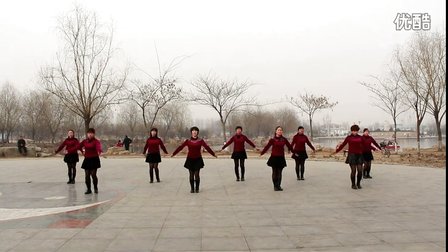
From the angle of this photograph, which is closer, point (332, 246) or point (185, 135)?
point (332, 246)

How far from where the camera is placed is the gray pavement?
5.03 metres

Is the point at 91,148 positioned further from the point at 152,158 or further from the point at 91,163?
the point at 152,158

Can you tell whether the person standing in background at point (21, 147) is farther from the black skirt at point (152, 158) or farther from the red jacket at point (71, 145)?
the black skirt at point (152, 158)

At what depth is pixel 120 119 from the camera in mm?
62125

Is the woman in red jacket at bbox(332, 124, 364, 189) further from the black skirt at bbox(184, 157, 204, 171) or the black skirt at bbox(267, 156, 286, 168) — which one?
the black skirt at bbox(184, 157, 204, 171)

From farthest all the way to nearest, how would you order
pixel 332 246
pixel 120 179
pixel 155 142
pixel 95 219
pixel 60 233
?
pixel 120 179
pixel 155 142
pixel 95 219
pixel 60 233
pixel 332 246

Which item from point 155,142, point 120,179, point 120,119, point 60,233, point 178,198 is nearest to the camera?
point 60,233

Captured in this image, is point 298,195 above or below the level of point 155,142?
below

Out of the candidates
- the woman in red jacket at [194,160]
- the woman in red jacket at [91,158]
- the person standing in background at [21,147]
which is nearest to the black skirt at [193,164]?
the woman in red jacket at [194,160]

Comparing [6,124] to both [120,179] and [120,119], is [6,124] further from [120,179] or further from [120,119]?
[120,179]

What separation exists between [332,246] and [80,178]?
10.0 m

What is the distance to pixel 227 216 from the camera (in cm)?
669

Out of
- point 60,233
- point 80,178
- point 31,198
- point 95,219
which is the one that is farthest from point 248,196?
point 80,178

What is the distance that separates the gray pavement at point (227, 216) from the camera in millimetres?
5031
